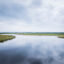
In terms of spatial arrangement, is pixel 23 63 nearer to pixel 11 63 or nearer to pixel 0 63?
pixel 11 63

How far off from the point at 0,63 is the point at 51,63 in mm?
7046

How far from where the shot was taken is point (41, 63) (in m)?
9.36

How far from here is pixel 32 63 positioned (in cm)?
920

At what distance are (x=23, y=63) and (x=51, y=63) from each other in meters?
3.97

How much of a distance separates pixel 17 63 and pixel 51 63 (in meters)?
4.79

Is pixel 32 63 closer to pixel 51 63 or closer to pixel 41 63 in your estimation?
pixel 41 63

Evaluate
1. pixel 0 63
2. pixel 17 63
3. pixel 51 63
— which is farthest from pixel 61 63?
pixel 0 63

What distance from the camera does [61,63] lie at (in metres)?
9.44

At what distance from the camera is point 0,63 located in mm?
8945

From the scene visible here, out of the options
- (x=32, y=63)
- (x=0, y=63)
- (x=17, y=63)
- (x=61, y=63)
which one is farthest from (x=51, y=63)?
(x=0, y=63)

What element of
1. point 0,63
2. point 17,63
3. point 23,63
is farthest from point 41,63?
point 0,63

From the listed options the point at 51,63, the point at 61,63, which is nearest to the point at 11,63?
the point at 51,63

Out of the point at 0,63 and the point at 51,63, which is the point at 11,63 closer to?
the point at 0,63

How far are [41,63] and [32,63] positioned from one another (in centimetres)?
128
